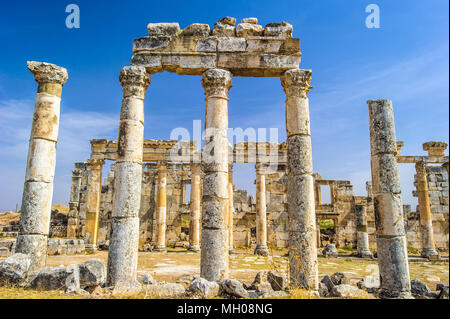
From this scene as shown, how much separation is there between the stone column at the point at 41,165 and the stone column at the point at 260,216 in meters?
12.8

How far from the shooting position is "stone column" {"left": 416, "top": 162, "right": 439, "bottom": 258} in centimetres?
1970

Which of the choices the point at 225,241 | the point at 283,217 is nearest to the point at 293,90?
the point at 225,241

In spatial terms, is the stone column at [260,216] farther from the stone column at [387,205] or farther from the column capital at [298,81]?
the column capital at [298,81]

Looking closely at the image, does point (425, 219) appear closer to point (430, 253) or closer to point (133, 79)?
point (430, 253)

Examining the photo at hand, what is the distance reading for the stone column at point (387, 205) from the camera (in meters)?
7.99

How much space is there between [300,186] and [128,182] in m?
4.75

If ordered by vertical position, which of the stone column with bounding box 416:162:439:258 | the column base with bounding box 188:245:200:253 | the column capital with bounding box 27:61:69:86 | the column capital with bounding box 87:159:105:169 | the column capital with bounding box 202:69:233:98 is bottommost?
the column base with bounding box 188:245:200:253

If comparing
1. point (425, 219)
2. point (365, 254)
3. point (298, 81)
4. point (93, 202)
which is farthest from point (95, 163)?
point (425, 219)

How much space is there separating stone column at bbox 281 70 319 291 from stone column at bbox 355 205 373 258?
13368mm

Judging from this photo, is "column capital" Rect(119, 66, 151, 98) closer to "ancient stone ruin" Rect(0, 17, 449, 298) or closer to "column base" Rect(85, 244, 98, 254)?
"ancient stone ruin" Rect(0, 17, 449, 298)

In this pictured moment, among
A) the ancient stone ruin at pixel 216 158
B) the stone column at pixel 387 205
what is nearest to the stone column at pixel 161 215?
the ancient stone ruin at pixel 216 158

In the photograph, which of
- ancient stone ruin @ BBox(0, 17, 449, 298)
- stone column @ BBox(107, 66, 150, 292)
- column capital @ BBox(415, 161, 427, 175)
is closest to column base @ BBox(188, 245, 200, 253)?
ancient stone ruin @ BBox(0, 17, 449, 298)

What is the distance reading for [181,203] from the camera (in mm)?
25578

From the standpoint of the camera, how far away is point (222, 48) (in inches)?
372
